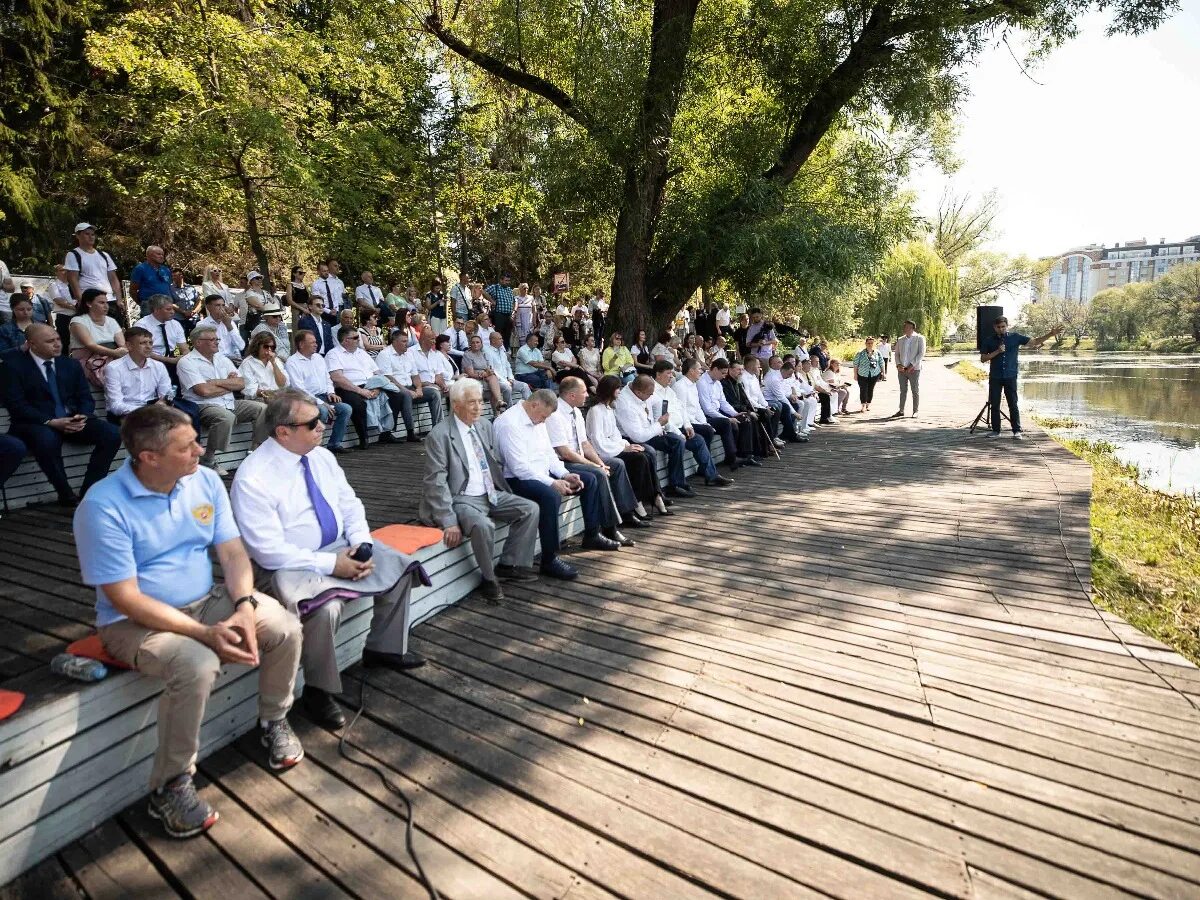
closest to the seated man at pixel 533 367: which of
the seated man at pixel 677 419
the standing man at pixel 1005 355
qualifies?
the seated man at pixel 677 419

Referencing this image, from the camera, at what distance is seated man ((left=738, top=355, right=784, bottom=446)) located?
9.08 m

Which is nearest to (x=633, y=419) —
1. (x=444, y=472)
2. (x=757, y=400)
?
(x=444, y=472)

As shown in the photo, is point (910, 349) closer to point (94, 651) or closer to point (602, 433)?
point (602, 433)

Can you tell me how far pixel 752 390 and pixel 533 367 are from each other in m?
3.71

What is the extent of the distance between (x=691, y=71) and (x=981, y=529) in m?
8.67

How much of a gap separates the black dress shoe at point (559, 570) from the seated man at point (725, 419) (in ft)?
13.4

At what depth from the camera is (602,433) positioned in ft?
18.9

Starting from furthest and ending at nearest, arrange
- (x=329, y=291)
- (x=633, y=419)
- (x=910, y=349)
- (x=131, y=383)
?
1. (x=910, y=349)
2. (x=329, y=291)
3. (x=633, y=419)
4. (x=131, y=383)

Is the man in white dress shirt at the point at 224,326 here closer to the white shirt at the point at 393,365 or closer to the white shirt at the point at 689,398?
the white shirt at the point at 393,365

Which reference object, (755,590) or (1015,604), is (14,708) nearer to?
(755,590)

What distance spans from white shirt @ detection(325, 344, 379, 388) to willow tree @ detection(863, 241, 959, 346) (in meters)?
26.4

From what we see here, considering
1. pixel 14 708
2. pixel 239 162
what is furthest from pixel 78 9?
pixel 14 708

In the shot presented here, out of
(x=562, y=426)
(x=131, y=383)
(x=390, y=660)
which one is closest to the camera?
(x=390, y=660)

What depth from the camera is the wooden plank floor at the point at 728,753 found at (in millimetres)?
1988
